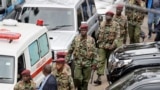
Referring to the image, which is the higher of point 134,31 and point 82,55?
point 82,55

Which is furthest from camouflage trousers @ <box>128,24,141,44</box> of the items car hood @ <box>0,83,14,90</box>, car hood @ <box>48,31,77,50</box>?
car hood @ <box>0,83,14,90</box>

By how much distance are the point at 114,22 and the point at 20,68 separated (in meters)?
3.42

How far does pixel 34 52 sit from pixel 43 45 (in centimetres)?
64

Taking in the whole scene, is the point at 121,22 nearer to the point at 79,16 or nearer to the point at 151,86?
the point at 79,16

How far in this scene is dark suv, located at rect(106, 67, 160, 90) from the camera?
7.53 m

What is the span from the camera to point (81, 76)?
1130 cm

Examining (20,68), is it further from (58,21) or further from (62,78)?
(58,21)

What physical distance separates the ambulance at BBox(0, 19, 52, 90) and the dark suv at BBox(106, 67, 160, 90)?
6.10 feet

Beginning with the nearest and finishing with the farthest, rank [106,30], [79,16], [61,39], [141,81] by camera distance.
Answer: [141,81], [106,30], [61,39], [79,16]

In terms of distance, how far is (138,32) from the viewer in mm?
14602

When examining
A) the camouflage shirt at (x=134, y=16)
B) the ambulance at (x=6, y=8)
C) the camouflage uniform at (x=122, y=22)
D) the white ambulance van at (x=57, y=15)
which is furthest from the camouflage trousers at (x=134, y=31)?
the ambulance at (x=6, y=8)

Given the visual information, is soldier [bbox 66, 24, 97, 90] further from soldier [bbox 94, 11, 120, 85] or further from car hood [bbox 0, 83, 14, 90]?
car hood [bbox 0, 83, 14, 90]

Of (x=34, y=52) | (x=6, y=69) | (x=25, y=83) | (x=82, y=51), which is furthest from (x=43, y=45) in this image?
(x=25, y=83)

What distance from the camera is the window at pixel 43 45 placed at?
10.8m
